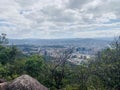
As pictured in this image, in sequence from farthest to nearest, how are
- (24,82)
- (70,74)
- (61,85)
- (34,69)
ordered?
(34,69) → (70,74) → (61,85) → (24,82)

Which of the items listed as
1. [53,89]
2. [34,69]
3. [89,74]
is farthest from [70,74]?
[34,69]

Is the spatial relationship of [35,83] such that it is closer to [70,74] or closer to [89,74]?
[89,74]

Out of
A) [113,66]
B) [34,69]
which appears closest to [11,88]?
[113,66]

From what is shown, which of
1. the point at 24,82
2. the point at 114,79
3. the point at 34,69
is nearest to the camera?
the point at 24,82

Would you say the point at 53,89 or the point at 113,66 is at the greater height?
the point at 113,66

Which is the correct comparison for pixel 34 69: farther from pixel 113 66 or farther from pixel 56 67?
pixel 113 66

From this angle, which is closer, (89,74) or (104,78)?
(104,78)

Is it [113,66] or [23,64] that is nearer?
[113,66]

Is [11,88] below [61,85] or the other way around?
the other way around

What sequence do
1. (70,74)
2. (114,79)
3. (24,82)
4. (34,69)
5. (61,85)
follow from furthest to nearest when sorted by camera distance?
(34,69) < (70,74) < (61,85) < (114,79) < (24,82)
